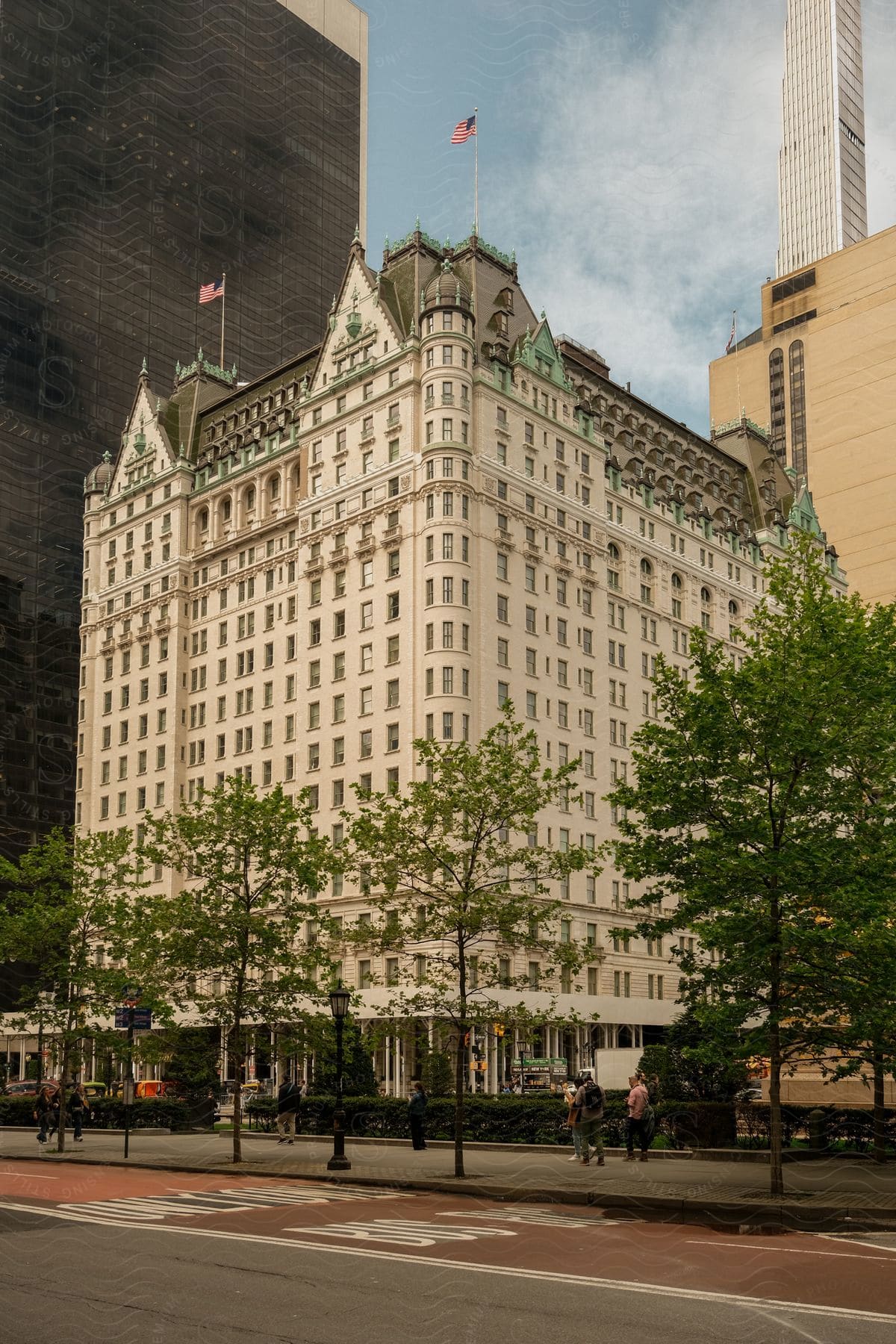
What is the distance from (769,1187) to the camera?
2556 centimetres

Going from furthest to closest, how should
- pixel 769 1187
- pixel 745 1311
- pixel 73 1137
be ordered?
pixel 73 1137, pixel 769 1187, pixel 745 1311

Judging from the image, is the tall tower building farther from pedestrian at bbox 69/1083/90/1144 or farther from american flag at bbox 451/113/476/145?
pedestrian at bbox 69/1083/90/1144

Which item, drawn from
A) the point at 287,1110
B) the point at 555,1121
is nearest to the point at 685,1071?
the point at 555,1121

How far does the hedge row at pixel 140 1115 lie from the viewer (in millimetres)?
49219

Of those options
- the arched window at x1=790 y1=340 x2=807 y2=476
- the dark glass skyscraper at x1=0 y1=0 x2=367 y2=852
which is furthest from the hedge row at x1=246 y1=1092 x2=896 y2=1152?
the arched window at x1=790 y1=340 x2=807 y2=476

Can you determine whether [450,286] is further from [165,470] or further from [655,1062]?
[655,1062]

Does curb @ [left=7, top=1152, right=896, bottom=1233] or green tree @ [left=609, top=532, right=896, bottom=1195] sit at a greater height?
green tree @ [left=609, top=532, right=896, bottom=1195]

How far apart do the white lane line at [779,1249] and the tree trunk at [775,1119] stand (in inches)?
171

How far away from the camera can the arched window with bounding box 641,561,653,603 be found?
311 ft

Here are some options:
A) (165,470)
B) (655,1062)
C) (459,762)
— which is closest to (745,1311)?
(459,762)

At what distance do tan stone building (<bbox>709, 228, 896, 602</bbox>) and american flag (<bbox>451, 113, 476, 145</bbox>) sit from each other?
8646 centimetres

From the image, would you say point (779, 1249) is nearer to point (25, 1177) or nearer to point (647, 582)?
point (25, 1177)

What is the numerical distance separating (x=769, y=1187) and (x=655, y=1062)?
13.1 m

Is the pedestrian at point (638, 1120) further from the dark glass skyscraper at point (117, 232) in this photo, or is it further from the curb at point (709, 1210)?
the dark glass skyscraper at point (117, 232)
